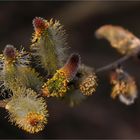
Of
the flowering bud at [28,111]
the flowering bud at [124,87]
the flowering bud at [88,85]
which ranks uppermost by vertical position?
the flowering bud at [124,87]

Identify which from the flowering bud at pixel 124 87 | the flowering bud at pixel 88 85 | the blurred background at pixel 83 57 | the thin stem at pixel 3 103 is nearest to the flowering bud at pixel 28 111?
the thin stem at pixel 3 103

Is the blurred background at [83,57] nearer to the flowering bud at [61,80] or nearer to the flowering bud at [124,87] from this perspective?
the flowering bud at [124,87]

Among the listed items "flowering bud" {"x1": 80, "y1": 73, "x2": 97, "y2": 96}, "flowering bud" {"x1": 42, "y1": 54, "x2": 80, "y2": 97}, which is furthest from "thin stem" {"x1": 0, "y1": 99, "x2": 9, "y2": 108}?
"flowering bud" {"x1": 80, "y1": 73, "x2": 97, "y2": 96}

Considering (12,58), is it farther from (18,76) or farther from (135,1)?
(135,1)

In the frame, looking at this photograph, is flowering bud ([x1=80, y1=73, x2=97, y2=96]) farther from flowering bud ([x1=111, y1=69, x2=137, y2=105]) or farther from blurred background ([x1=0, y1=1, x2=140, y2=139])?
blurred background ([x1=0, y1=1, x2=140, y2=139])

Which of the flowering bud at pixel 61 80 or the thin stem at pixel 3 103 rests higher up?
the flowering bud at pixel 61 80

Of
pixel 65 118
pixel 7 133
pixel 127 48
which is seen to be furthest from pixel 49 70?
pixel 65 118

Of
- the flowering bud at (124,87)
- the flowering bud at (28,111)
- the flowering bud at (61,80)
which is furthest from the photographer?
the flowering bud at (124,87)

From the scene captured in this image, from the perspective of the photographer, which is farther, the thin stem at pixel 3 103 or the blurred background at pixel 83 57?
the blurred background at pixel 83 57

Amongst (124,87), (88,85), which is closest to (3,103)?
(88,85)
